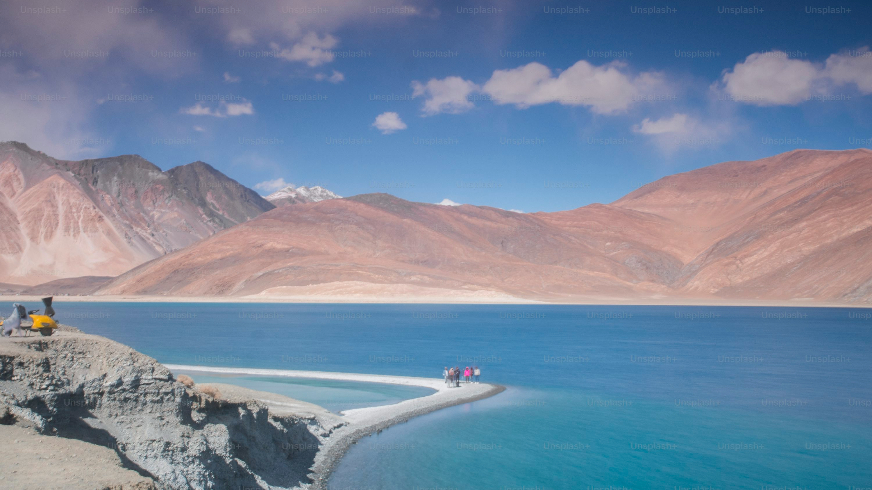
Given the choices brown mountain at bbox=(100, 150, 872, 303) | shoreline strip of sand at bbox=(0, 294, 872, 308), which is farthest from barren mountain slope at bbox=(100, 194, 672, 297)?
shoreline strip of sand at bbox=(0, 294, 872, 308)

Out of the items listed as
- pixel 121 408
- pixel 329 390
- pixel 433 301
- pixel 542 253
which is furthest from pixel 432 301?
pixel 121 408

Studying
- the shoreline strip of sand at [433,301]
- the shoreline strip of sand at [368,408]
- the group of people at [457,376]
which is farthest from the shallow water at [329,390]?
the shoreline strip of sand at [433,301]

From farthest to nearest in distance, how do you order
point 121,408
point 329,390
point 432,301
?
point 432,301
point 329,390
point 121,408

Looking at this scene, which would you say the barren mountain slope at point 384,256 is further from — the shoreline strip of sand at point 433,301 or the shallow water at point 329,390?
the shallow water at point 329,390

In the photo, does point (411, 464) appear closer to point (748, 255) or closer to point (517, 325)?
point (517, 325)

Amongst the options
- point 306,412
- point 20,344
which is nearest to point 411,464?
point 306,412

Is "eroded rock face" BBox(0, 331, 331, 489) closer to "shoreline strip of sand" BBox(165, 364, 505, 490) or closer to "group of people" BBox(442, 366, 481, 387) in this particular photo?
"shoreline strip of sand" BBox(165, 364, 505, 490)

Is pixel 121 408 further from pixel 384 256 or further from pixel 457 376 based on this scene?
pixel 384 256
